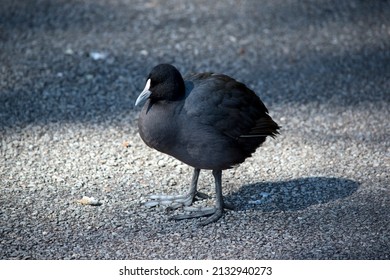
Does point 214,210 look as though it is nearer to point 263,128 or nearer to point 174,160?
point 263,128

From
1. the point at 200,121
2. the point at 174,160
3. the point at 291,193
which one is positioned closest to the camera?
the point at 200,121

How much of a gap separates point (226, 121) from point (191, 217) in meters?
0.85

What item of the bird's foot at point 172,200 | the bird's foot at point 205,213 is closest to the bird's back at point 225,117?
the bird's foot at point 205,213

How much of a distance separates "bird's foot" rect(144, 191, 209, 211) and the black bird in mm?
183

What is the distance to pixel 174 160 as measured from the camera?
589cm

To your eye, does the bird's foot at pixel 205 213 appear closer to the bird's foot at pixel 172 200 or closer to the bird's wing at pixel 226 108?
the bird's foot at pixel 172 200

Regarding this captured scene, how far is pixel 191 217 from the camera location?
501 cm

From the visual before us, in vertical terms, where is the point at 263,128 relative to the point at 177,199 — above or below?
above

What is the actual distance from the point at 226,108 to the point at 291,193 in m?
1.06

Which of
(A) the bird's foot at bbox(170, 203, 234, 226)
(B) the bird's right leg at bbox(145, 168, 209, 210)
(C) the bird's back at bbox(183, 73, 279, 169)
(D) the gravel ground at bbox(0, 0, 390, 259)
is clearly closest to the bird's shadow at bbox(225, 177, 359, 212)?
(D) the gravel ground at bbox(0, 0, 390, 259)

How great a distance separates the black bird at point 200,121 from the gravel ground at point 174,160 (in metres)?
0.54

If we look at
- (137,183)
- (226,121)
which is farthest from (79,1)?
(226,121)

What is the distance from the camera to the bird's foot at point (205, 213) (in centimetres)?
496

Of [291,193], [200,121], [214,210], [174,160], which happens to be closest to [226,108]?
[200,121]
